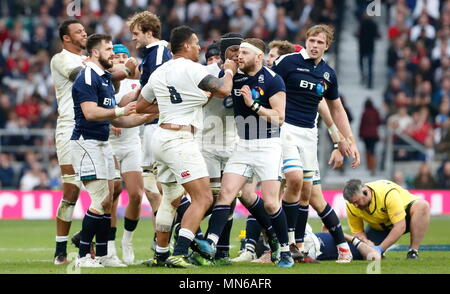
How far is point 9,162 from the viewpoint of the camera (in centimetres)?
2236

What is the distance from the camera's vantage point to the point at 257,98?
35.7ft

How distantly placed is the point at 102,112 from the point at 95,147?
57 cm

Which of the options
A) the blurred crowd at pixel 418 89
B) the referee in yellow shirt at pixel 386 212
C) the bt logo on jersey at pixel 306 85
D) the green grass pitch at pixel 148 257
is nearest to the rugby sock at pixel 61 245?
the green grass pitch at pixel 148 257

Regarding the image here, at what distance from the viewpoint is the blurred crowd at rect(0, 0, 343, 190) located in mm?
24219

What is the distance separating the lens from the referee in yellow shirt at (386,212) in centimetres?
1217

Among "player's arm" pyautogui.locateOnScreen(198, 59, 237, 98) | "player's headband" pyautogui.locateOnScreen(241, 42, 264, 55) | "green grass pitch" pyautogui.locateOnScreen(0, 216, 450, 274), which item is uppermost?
"player's headband" pyautogui.locateOnScreen(241, 42, 264, 55)

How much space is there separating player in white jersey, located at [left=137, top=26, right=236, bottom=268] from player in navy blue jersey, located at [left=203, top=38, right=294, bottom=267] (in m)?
0.31

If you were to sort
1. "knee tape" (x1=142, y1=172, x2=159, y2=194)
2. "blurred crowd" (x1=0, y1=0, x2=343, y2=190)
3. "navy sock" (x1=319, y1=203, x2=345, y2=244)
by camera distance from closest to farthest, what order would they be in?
"navy sock" (x1=319, y1=203, x2=345, y2=244) → "knee tape" (x1=142, y1=172, x2=159, y2=194) → "blurred crowd" (x1=0, y1=0, x2=343, y2=190)

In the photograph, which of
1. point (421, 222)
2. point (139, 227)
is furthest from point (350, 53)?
point (421, 222)

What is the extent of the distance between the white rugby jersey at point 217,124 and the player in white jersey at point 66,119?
1.59 metres

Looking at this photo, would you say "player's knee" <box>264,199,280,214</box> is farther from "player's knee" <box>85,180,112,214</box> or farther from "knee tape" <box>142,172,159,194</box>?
"knee tape" <box>142,172,159,194</box>

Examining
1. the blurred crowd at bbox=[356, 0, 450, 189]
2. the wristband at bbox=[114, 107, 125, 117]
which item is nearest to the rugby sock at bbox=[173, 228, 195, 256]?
the wristband at bbox=[114, 107, 125, 117]

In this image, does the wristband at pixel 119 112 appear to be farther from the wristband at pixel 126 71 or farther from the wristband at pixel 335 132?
the wristband at pixel 335 132
